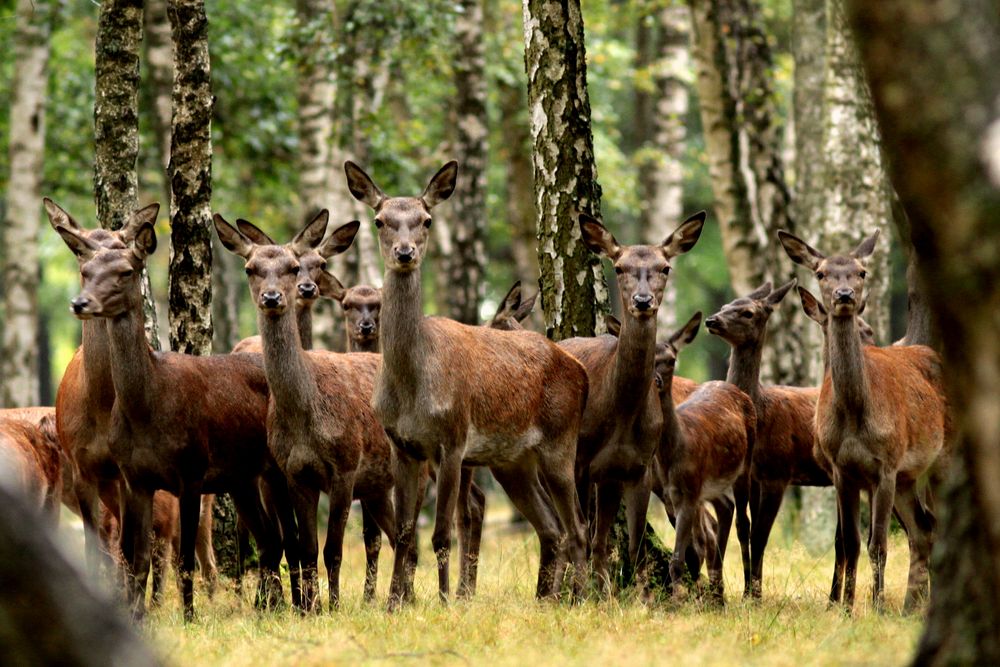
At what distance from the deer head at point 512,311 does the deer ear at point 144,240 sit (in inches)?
169

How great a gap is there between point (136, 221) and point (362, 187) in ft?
5.58

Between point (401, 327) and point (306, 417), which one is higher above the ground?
point (401, 327)

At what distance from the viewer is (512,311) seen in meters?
14.2

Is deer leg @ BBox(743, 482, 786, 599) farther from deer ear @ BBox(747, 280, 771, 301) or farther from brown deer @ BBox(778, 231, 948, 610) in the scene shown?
deer ear @ BBox(747, 280, 771, 301)

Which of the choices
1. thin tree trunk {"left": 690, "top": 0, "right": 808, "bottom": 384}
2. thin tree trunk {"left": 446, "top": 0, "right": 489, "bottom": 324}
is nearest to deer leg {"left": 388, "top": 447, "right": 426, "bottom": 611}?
thin tree trunk {"left": 690, "top": 0, "right": 808, "bottom": 384}

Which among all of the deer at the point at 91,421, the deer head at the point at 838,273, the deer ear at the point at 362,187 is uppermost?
the deer ear at the point at 362,187

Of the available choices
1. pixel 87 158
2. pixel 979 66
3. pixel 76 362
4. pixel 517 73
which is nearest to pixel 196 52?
pixel 76 362

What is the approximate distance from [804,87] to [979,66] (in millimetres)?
14422

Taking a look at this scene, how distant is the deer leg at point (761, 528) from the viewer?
10949mm

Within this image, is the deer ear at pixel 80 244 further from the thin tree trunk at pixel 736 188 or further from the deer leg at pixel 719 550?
the thin tree trunk at pixel 736 188

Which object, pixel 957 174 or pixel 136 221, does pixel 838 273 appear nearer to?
pixel 136 221

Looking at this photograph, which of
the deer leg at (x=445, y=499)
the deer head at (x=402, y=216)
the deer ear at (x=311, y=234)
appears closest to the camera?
the deer leg at (x=445, y=499)

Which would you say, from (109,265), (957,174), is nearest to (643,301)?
(109,265)

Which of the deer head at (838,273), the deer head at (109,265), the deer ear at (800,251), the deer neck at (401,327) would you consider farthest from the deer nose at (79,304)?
the deer ear at (800,251)
